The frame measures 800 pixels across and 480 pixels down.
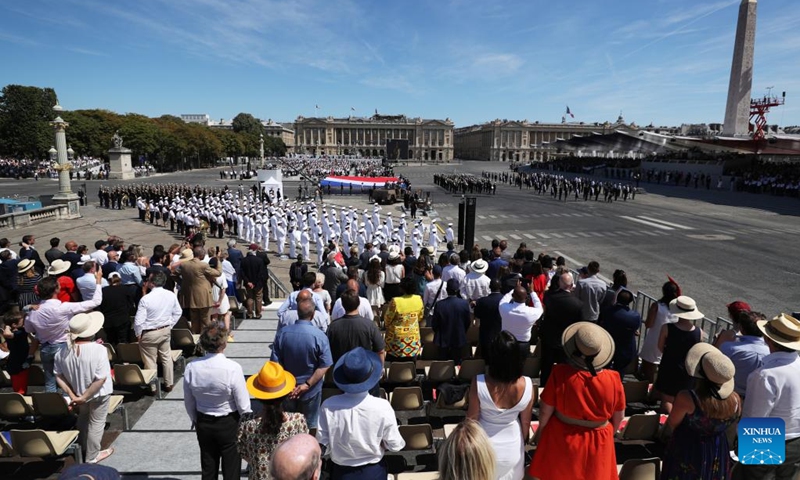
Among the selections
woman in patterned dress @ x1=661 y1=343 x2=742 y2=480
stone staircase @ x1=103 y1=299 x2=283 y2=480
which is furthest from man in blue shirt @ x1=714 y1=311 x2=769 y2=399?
stone staircase @ x1=103 y1=299 x2=283 y2=480

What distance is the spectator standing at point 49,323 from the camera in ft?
16.5

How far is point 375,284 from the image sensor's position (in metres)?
7.78

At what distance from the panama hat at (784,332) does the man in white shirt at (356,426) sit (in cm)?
302

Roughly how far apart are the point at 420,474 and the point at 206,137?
95.4 meters

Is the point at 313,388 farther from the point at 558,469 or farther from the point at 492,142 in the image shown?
the point at 492,142

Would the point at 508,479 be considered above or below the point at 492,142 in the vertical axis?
below

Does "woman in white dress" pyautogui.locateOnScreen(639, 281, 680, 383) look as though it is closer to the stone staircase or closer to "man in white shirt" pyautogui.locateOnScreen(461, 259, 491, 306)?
"man in white shirt" pyautogui.locateOnScreen(461, 259, 491, 306)

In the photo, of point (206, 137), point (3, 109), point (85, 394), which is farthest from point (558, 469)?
point (206, 137)

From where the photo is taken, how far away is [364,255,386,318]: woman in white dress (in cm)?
751

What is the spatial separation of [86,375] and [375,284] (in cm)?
429

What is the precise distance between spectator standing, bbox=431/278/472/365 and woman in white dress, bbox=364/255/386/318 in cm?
172

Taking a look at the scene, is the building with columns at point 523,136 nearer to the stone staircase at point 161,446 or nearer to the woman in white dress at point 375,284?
the woman in white dress at point 375,284

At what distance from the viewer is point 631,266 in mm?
16781

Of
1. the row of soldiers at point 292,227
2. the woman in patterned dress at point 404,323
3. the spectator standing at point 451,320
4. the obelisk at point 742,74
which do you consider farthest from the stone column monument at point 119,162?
the obelisk at point 742,74
